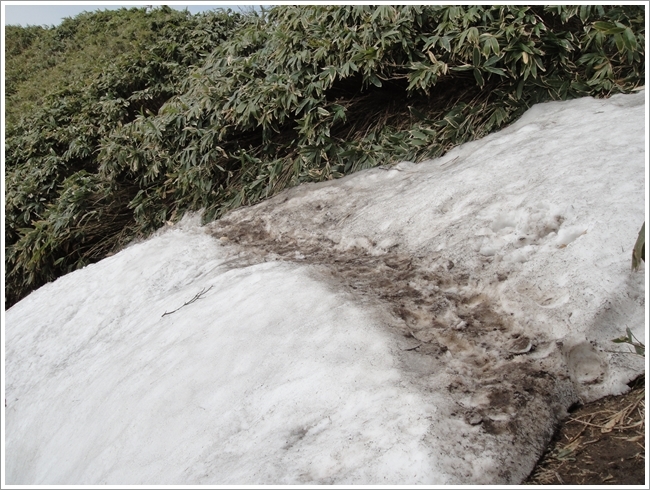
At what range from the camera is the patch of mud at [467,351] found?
3.22 m

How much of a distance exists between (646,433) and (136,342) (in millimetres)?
3770

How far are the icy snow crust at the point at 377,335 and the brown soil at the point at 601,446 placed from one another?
0.08m

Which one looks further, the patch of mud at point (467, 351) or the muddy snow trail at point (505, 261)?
the muddy snow trail at point (505, 261)

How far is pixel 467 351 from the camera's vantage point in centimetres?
378

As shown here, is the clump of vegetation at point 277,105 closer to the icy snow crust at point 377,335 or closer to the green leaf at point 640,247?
the icy snow crust at point 377,335

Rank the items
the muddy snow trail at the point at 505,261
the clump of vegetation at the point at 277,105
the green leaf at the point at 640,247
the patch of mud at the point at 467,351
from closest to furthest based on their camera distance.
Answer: the green leaf at the point at 640,247 < the patch of mud at the point at 467,351 < the muddy snow trail at the point at 505,261 < the clump of vegetation at the point at 277,105

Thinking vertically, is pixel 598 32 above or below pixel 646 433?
above

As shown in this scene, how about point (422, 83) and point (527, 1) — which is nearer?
point (527, 1)

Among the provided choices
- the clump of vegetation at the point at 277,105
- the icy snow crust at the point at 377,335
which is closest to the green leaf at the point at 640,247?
the icy snow crust at the point at 377,335

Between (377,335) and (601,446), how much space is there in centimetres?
133

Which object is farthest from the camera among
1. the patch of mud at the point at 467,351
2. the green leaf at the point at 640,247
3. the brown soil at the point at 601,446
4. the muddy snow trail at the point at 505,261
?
the muddy snow trail at the point at 505,261

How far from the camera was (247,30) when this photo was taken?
8.06 meters

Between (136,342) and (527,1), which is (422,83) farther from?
(136,342)

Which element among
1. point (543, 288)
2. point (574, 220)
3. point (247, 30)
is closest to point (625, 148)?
point (574, 220)
